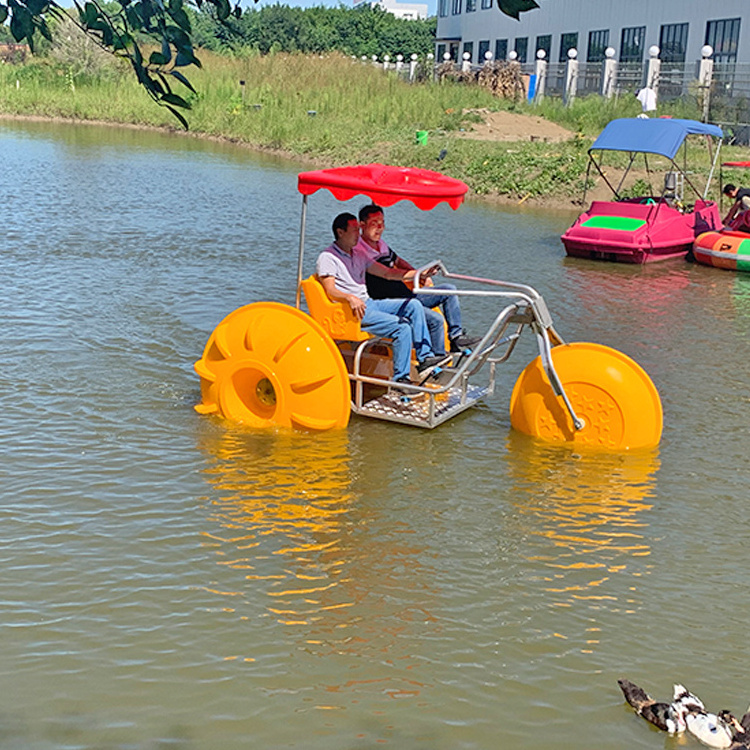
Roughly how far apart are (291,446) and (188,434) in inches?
31.6

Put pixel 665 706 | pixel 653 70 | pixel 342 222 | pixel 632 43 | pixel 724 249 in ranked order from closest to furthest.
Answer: pixel 665 706 → pixel 342 222 → pixel 724 249 → pixel 653 70 → pixel 632 43

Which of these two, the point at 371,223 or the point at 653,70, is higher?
the point at 653,70

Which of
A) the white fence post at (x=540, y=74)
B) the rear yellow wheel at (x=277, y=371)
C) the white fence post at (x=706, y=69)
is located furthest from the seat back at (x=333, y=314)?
the white fence post at (x=540, y=74)

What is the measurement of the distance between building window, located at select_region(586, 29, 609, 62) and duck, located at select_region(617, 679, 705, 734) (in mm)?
42719

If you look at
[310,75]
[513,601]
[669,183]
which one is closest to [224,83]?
[310,75]

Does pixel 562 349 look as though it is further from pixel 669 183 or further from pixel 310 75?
pixel 310 75

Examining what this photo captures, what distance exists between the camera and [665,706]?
15.4 ft

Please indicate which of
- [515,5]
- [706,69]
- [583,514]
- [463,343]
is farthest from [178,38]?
[706,69]

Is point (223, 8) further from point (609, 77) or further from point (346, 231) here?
point (609, 77)

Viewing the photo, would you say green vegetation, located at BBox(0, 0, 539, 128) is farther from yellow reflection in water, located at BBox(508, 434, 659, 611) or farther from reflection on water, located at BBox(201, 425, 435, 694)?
yellow reflection in water, located at BBox(508, 434, 659, 611)

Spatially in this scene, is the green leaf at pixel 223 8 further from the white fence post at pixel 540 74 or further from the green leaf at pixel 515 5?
the white fence post at pixel 540 74

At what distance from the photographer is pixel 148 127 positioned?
4106 centimetres

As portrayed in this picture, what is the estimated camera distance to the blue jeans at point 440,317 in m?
8.88

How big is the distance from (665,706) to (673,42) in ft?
125
